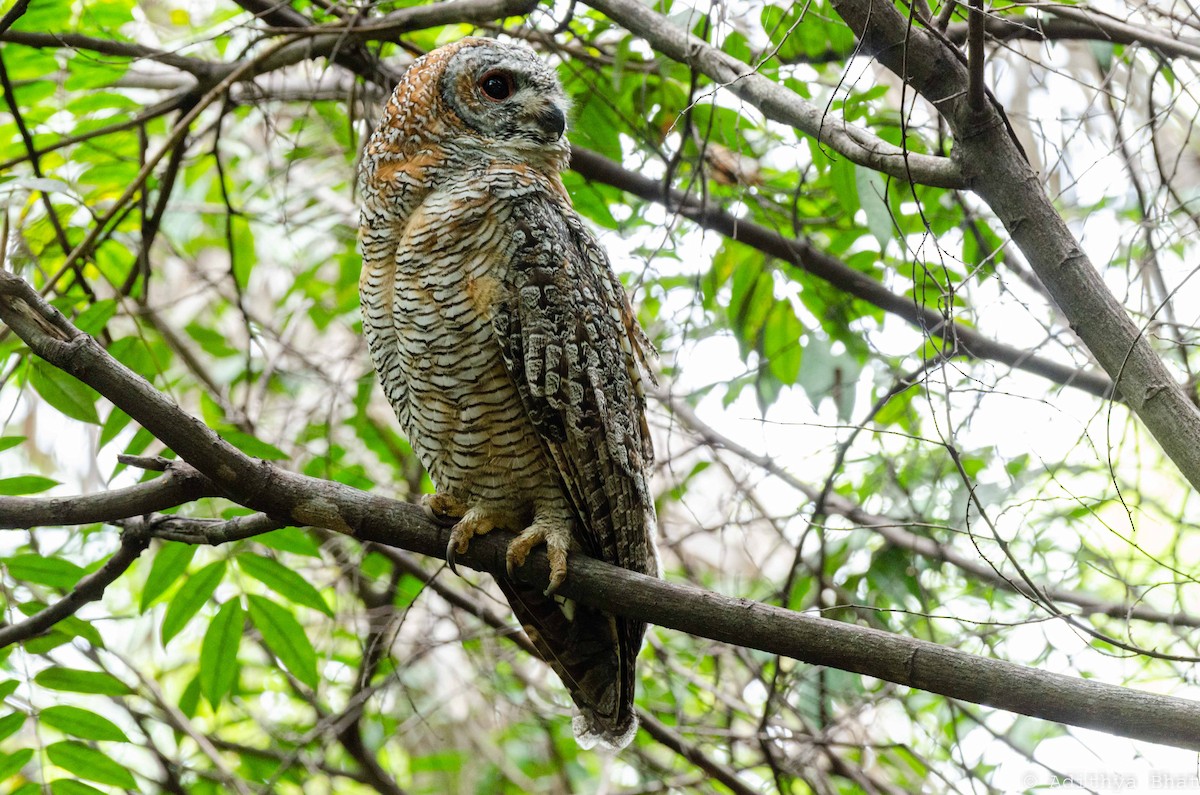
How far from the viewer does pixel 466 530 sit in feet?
8.76

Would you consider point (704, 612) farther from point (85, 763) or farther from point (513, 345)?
point (85, 763)

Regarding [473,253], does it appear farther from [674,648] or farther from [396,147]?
[674,648]

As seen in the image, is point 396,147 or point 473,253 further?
point 396,147

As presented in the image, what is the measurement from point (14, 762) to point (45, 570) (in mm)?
512

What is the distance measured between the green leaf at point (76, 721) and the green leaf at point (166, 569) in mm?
324

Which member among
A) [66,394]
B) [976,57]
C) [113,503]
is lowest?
[113,503]

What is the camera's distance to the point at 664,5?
3295 mm

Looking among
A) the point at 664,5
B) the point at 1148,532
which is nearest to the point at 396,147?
the point at 664,5

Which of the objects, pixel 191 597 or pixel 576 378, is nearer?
pixel 576 378

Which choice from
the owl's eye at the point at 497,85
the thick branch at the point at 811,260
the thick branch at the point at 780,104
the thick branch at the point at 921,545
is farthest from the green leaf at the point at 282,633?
the thick branch at the point at 780,104

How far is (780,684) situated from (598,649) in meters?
0.98

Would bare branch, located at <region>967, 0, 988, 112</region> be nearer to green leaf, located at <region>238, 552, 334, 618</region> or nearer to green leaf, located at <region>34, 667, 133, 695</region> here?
green leaf, located at <region>238, 552, 334, 618</region>

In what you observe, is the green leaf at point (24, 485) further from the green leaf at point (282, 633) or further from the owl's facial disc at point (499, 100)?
the owl's facial disc at point (499, 100)

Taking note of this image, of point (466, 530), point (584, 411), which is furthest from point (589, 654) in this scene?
point (584, 411)
